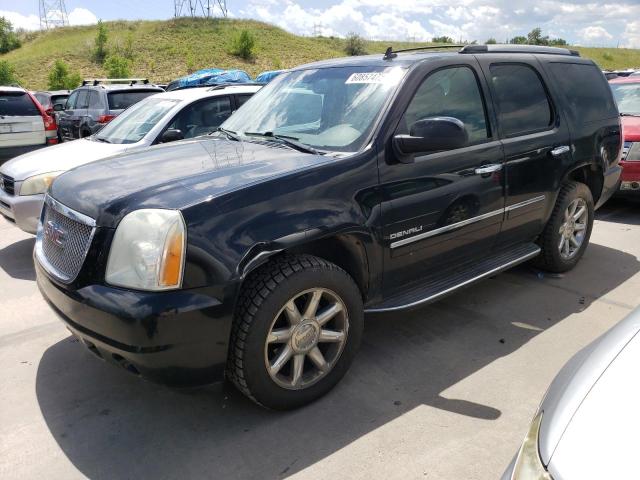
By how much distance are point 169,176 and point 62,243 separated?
2.20 feet

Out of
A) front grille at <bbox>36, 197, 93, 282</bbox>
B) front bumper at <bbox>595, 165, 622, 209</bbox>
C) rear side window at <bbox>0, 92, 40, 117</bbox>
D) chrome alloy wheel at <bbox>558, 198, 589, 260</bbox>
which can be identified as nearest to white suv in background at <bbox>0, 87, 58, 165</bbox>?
rear side window at <bbox>0, 92, 40, 117</bbox>

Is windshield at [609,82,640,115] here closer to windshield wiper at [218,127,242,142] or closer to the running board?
the running board

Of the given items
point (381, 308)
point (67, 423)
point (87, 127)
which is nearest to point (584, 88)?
point (381, 308)

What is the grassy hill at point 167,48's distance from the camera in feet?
146

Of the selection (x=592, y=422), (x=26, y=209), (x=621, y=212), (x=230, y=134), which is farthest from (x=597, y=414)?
(x=621, y=212)

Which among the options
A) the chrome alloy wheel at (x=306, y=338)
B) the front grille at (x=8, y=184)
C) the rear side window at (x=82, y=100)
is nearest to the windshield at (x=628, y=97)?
the chrome alloy wheel at (x=306, y=338)

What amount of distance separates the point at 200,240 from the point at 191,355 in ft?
1.78

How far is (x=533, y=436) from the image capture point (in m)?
1.77

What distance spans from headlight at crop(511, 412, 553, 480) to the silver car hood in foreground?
0.09ft

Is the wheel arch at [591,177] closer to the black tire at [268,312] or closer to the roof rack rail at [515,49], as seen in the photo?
the roof rack rail at [515,49]

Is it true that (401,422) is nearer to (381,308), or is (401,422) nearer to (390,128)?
(381,308)

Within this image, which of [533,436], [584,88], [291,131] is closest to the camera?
[533,436]

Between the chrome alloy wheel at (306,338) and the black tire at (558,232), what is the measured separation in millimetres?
2457

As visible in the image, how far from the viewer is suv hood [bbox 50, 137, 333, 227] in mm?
2697
